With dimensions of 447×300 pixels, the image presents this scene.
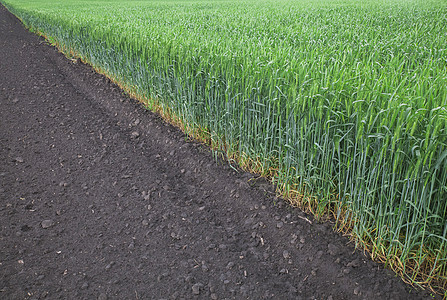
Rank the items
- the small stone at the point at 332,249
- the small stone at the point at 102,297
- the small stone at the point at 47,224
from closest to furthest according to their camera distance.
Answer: the small stone at the point at 102,297 < the small stone at the point at 332,249 < the small stone at the point at 47,224

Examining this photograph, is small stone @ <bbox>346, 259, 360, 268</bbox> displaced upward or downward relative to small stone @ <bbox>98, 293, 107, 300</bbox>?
upward

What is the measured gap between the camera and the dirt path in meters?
1.98

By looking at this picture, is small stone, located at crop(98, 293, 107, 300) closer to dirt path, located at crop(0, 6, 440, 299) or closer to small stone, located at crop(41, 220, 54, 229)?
dirt path, located at crop(0, 6, 440, 299)

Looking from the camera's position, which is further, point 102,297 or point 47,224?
point 47,224

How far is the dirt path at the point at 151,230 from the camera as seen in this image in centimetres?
198

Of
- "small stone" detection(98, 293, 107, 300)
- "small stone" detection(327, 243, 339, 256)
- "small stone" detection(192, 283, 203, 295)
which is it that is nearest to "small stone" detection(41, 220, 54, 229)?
"small stone" detection(98, 293, 107, 300)

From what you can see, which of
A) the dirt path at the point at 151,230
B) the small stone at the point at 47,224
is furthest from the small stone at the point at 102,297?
the small stone at the point at 47,224

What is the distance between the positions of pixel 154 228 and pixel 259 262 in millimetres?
802

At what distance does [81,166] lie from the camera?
3359 mm

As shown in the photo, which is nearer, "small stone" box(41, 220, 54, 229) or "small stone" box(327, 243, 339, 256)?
"small stone" box(327, 243, 339, 256)

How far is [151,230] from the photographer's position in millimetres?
2467

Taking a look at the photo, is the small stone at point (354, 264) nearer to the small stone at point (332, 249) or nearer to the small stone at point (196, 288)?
the small stone at point (332, 249)

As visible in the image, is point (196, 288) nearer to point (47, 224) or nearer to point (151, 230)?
point (151, 230)

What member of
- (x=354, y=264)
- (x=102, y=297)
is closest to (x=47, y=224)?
(x=102, y=297)
